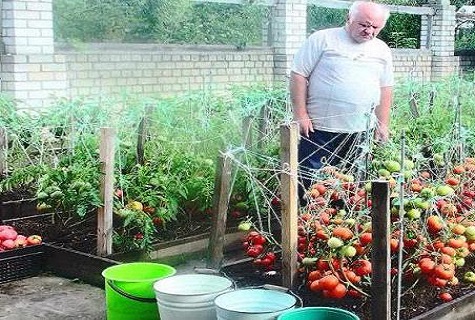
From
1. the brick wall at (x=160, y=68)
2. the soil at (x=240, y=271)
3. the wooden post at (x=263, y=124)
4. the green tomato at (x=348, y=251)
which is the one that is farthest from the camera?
the brick wall at (x=160, y=68)

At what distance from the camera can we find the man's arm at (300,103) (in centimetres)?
497

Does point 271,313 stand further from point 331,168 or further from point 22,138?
point 22,138

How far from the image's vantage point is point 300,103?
16.3ft

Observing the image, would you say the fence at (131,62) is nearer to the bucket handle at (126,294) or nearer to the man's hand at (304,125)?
the man's hand at (304,125)

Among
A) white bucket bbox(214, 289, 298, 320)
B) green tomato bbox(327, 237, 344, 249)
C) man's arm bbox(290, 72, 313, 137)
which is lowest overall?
white bucket bbox(214, 289, 298, 320)

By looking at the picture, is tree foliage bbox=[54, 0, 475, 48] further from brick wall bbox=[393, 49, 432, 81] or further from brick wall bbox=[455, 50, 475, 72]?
brick wall bbox=[455, 50, 475, 72]

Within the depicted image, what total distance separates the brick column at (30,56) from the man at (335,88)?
344 cm

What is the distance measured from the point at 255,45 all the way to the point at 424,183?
311 inches

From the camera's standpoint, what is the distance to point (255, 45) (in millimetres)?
11898

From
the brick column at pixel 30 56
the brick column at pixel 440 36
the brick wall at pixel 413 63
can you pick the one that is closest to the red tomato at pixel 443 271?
the brick column at pixel 30 56

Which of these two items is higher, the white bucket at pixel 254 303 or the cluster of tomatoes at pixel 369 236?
the cluster of tomatoes at pixel 369 236

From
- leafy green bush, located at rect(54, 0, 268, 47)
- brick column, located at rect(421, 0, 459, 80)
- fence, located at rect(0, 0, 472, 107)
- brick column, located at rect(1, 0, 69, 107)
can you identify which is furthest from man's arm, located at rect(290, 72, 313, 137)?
brick column, located at rect(421, 0, 459, 80)

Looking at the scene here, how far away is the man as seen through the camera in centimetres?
498

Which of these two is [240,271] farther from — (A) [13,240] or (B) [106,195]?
(A) [13,240]
